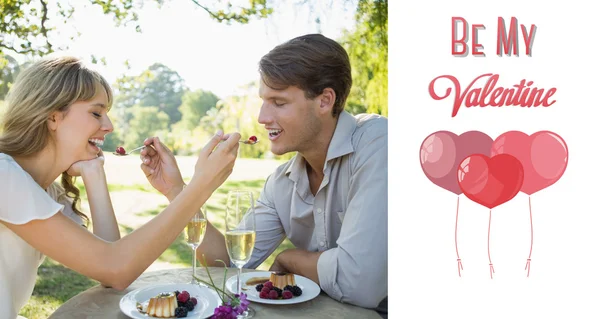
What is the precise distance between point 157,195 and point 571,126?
866cm

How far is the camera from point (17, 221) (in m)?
1.63

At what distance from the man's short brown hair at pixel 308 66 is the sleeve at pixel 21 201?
1.08 m

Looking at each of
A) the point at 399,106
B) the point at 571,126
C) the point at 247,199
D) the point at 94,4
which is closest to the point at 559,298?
the point at 571,126

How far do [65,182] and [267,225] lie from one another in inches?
33.5

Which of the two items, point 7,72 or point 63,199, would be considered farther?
point 7,72

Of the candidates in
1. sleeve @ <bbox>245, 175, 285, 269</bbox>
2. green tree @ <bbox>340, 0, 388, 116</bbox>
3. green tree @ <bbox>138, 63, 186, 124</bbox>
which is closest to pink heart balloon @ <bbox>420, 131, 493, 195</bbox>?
sleeve @ <bbox>245, 175, 285, 269</bbox>

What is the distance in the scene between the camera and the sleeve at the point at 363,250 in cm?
175

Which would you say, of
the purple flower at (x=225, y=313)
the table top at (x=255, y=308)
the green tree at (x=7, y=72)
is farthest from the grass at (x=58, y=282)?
the purple flower at (x=225, y=313)

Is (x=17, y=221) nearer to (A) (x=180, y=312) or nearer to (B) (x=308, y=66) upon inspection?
(A) (x=180, y=312)

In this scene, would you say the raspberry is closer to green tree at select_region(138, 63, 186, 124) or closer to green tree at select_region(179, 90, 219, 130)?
green tree at select_region(179, 90, 219, 130)

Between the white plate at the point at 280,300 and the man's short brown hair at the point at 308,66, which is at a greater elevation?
the man's short brown hair at the point at 308,66

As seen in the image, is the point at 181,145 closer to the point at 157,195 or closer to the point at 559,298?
the point at 157,195

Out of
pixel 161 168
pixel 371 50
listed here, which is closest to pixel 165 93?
pixel 371 50

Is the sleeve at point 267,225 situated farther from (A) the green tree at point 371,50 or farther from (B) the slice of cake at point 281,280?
(A) the green tree at point 371,50
